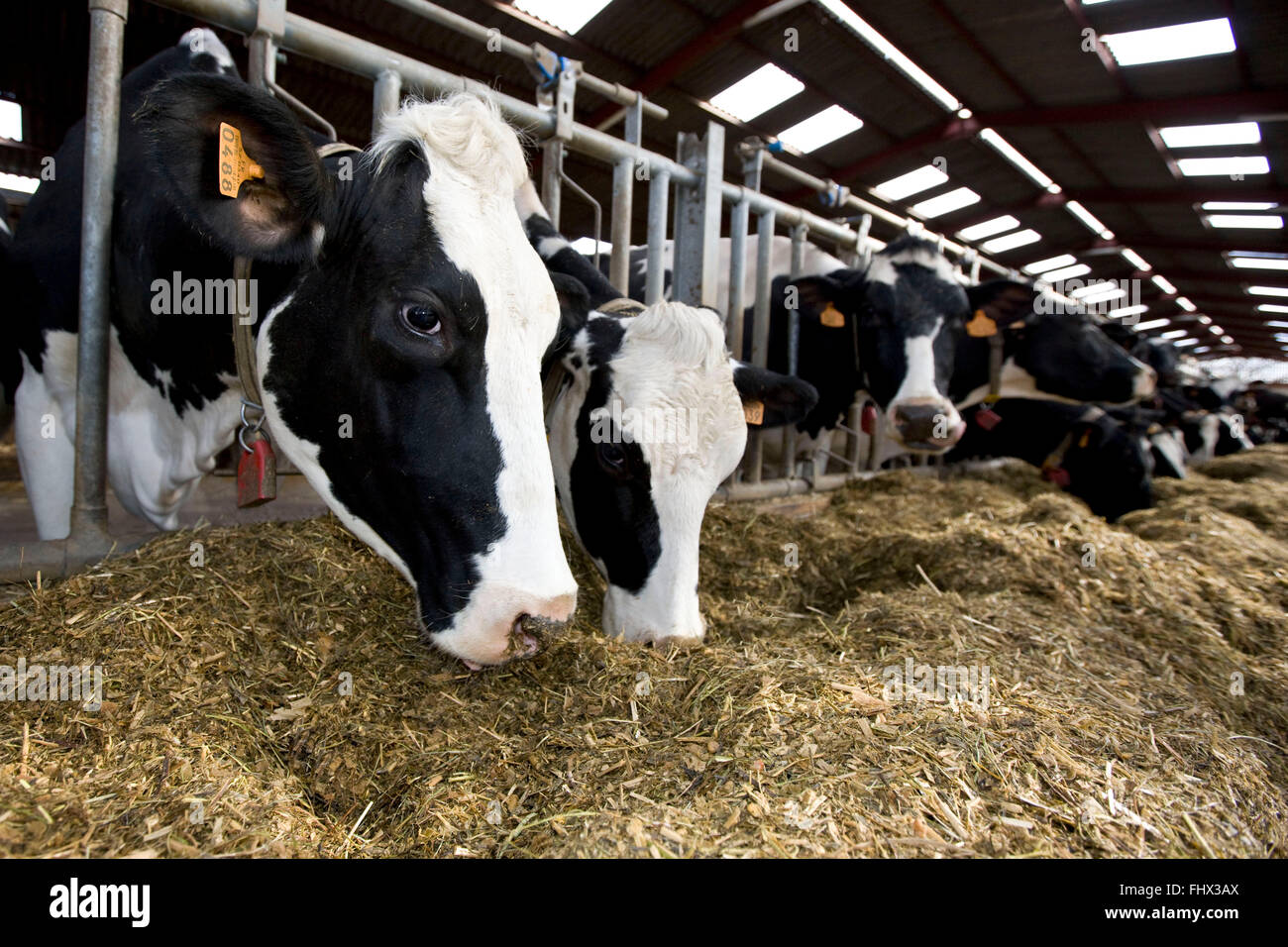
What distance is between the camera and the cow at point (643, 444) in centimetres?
263

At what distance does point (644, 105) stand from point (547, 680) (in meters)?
3.95

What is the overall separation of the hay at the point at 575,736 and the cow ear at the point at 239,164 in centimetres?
94

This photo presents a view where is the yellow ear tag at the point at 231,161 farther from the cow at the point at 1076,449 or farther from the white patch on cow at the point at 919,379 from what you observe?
the cow at the point at 1076,449

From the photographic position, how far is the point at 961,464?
912 cm

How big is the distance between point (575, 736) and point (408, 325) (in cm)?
106

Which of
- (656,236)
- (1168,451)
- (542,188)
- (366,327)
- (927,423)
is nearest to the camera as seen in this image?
(366,327)

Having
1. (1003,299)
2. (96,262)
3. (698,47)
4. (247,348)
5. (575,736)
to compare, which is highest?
(698,47)

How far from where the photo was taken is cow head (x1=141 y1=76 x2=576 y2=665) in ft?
5.52

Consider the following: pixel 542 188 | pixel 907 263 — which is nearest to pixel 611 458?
pixel 542 188

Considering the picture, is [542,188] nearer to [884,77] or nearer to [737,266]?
[737,266]

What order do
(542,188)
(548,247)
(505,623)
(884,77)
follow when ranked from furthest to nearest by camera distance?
(884,77) → (542,188) → (548,247) → (505,623)

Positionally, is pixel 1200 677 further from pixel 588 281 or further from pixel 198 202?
pixel 198 202

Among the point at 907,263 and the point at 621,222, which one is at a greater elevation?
the point at 907,263

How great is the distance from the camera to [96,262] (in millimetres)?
2281
